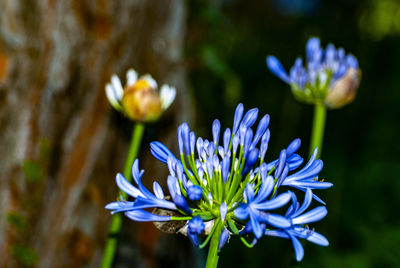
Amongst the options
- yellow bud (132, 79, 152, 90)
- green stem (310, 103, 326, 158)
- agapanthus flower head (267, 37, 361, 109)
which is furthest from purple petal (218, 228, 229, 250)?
agapanthus flower head (267, 37, 361, 109)

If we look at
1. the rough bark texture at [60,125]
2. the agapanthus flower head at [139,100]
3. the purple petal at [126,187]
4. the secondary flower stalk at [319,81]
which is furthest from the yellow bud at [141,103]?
the rough bark texture at [60,125]

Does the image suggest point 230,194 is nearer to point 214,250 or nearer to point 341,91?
point 214,250

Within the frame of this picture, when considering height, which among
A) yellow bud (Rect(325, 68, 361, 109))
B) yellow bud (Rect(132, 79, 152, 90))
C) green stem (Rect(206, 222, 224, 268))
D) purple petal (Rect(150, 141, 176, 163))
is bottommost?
green stem (Rect(206, 222, 224, 268))

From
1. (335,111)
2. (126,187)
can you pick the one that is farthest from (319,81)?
(335,111)

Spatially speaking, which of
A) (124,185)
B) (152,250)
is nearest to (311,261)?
(152,250)

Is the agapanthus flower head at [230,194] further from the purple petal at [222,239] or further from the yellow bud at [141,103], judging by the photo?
the yellow bud at [141,103]

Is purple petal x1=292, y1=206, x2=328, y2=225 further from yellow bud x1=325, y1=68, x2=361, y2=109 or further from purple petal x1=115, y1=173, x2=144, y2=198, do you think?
yellow bud x1=325, y1=68, x2=361, y2=109
